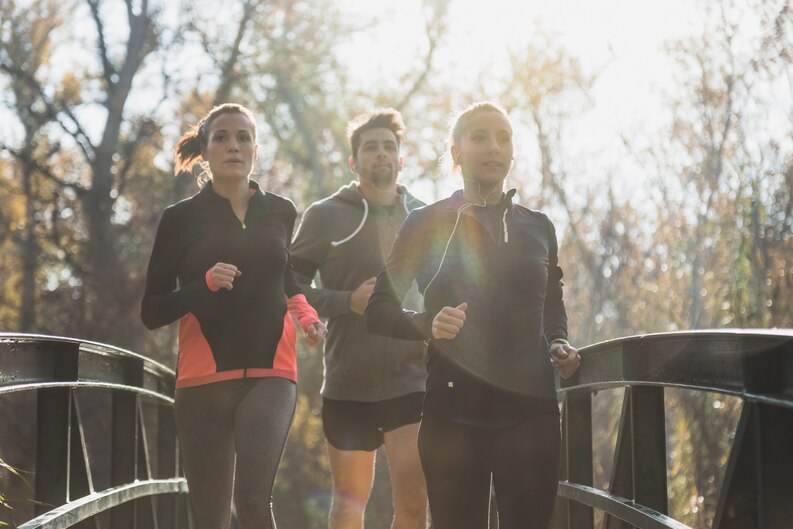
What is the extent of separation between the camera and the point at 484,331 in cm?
359

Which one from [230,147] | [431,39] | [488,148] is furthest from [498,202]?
[431,39]

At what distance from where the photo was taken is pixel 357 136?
5555 millimetres

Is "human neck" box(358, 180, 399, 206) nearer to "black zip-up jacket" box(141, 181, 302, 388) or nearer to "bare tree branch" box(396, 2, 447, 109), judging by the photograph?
"black zip-up jacket" box(141, 181, 302, 388)

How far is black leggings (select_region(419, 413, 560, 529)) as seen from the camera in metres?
3.46

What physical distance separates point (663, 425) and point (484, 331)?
2.66 feet

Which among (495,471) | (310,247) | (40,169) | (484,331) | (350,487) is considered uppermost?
(40,169)

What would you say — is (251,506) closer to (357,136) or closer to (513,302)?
(513,302)

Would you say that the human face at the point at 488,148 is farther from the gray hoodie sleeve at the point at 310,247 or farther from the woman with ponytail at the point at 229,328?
the gray hoodie sleeve at the point at 310,247

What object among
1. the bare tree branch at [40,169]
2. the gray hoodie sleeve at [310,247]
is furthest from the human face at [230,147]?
the bare tree branch at [40,169]

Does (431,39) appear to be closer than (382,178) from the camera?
No

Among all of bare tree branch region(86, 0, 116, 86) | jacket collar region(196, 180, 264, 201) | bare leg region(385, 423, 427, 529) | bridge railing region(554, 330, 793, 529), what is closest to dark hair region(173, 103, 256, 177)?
jacket collar region(196, 180, 264, 201)

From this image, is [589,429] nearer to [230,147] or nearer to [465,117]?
[465,117]

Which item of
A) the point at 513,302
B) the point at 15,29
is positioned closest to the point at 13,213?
the point at 15,29

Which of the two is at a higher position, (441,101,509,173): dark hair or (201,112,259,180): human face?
(201,112,259,180): human face
